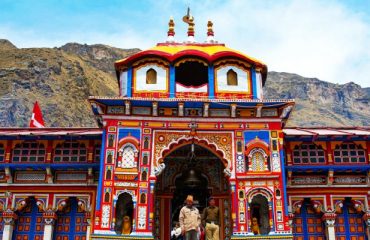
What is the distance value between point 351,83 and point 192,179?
8759cm

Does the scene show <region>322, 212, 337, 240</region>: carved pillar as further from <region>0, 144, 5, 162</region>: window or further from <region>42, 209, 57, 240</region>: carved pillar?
<region>0, 144, 5, 162</region>: window

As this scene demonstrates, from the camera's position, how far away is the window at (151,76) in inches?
738

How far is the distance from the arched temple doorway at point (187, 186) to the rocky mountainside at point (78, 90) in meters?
39.1

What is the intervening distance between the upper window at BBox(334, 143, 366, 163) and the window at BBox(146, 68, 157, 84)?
801 centimetres

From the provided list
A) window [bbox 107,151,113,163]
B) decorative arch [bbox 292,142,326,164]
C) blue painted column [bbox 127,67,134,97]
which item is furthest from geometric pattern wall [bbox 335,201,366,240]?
blue painted column [bbox 127,67,134,97]

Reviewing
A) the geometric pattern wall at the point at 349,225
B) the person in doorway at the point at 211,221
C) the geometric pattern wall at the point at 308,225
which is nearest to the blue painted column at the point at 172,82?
the person in doorway at the point at 211,221

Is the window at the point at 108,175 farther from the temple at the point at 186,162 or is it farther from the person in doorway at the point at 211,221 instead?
the person in doorway at the point at 211,221

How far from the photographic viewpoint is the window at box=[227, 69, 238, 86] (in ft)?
61.7

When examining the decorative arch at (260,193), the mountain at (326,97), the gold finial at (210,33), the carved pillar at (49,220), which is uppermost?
the mountain at (326,97)

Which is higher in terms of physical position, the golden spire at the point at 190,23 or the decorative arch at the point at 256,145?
the golden spire at the point at 190,23

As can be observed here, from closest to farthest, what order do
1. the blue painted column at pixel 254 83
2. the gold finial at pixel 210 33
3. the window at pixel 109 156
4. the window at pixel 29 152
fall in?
1. the window at pixel 109 156
2. the blue painted column at pixel 254 83
3. the window at pixel 29 152
4. the gold finial at pixel 210 33

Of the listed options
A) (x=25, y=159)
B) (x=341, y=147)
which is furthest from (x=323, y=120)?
(x=25, y=159)

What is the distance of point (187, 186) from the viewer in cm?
1966

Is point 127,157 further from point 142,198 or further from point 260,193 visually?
point 260,193
